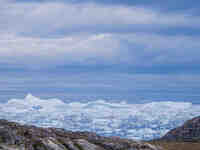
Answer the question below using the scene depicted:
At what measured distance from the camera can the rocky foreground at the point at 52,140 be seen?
189 ft

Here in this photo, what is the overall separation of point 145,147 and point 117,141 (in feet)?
15.3

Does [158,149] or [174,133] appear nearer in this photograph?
[158,149]

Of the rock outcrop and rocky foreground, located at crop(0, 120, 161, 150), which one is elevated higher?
the rock outcrop

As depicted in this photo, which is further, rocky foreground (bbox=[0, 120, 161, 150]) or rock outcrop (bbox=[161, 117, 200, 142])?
rock outcrop (bbox=[161, 117, 200, 142])

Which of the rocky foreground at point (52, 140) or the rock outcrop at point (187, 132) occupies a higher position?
the rock outcrop at point (187, 132)

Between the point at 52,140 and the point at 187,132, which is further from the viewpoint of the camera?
the point at 187,132

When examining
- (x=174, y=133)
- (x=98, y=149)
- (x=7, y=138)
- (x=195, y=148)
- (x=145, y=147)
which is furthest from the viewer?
(x=174, y=133)

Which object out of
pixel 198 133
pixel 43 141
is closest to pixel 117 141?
pixel 43 141

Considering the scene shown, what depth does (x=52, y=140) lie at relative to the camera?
6166 centimetres

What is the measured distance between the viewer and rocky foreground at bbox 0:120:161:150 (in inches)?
2264

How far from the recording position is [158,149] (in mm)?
73188

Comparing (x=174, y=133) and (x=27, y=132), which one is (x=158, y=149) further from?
(x=174, y=133)

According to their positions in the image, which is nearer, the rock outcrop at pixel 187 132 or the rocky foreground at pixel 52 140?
the rocky foreground at pixel 52 140

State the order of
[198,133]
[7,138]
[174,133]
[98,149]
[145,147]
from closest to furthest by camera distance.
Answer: [7,138], [98,149], [145,147], [198,133], [174,133]
